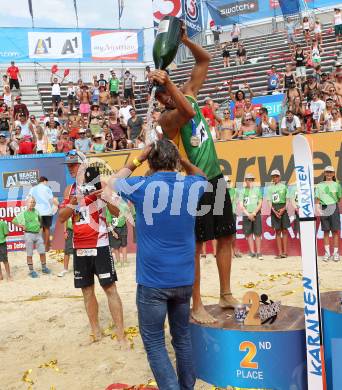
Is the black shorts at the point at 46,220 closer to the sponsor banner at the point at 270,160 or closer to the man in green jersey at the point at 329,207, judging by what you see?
the sponsor banner at the point at 270,160

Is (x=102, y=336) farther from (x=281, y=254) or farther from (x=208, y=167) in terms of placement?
(x=281, y=254)

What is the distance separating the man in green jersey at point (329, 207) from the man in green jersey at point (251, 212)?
1.15 meters

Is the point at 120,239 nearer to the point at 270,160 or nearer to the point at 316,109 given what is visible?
the point at 270,160

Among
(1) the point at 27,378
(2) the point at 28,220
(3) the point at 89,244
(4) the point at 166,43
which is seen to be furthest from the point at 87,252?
(2) the point at 28,220

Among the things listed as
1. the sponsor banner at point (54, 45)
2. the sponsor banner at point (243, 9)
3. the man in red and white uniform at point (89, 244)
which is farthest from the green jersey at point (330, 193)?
the sponsor banner at point (54, 45)

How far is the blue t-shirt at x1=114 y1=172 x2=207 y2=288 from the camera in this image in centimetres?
329

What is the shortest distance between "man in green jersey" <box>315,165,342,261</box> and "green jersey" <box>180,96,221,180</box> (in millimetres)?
5061

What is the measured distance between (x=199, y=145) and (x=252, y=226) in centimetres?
578

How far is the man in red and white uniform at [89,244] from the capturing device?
514 centimetres

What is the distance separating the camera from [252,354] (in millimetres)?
3717

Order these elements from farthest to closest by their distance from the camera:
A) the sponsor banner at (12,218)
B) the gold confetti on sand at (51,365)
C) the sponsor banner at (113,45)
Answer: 1. the sponsor banner at (113,45)
2. the sponsor banner at (12,218)
3. the gold confetti on sand at (51,365)

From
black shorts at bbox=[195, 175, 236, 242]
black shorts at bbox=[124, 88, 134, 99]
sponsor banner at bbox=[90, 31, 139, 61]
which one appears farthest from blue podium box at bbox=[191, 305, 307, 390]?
sponsor banner at bbox=[90, 31, 139, 61]

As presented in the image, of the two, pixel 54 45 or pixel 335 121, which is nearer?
pixel 335 121

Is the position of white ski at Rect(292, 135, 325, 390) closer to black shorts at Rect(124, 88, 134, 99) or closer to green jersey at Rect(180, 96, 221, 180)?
green jersey at Rect(180, 96, 221, 180)
